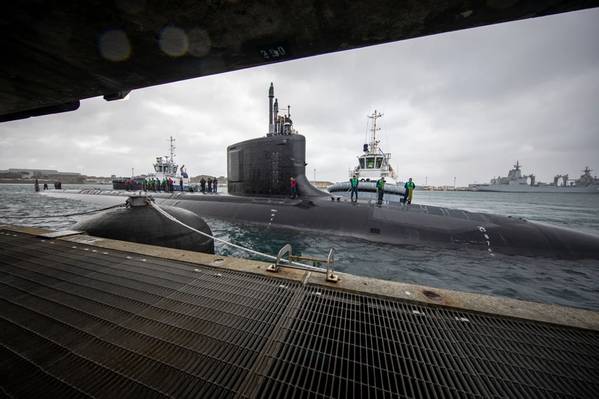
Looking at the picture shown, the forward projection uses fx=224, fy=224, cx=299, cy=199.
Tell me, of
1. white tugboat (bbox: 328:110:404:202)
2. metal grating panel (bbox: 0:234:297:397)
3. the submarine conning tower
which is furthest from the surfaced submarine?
white tugboat (bbox: 328:110:404:202)

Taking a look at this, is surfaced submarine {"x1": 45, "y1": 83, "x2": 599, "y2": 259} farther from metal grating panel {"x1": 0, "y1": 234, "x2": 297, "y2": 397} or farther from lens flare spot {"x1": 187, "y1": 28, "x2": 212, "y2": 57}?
lens flare spot {"x1": 187, "y1": 28, "x2": 212, "y2": 57}

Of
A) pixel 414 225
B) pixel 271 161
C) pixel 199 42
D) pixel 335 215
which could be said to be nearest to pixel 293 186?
pixel 271 161

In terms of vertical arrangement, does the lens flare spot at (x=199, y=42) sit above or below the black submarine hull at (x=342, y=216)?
above

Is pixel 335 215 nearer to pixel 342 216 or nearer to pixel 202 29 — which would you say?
pixel 342 216

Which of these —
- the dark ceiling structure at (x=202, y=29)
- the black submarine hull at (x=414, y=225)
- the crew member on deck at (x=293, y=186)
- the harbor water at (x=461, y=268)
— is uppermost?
the dark ceiling structure at (x=202, y=29)

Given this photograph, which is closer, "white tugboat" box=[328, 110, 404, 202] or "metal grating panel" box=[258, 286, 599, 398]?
"metal grating panel" box=[258, 286, 599, 398]

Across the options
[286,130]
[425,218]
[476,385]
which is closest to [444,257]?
[425,218]

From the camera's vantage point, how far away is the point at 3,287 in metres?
2.60

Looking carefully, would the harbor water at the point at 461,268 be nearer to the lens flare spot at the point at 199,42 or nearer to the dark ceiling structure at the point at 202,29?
the dark ceiling structure at the point at 202,29

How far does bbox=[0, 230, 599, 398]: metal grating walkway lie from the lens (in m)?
1.48

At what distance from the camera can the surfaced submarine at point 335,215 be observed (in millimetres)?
7762

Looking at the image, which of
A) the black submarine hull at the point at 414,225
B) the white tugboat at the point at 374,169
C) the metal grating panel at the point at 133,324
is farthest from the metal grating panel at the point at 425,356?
the white tugboat at the point at 374,169

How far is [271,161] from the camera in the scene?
11281 mm

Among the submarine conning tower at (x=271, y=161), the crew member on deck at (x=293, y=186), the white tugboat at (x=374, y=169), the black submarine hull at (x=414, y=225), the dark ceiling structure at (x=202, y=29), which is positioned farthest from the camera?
the white tugboat at (x=374, y=169)
